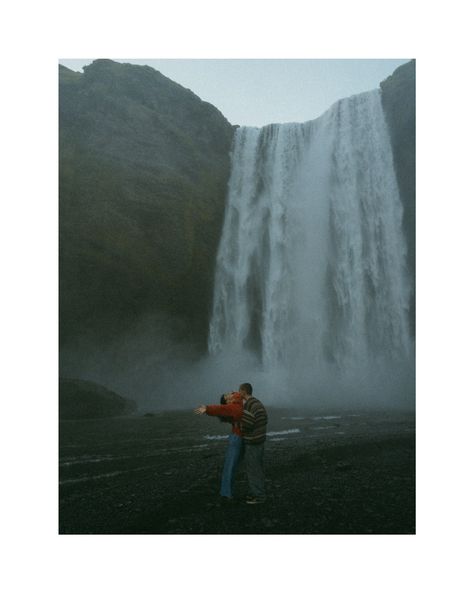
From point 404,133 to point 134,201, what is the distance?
7.03 m

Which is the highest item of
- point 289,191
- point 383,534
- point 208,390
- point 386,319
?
point 289,191

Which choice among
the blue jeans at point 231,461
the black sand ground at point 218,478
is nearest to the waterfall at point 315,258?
the black sand ground at point 218,478

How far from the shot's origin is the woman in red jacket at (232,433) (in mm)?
5691

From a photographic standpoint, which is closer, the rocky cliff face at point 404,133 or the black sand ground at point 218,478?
the black sand ground at point 218,478

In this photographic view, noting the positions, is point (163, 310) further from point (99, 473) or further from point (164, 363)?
point (99, 473)

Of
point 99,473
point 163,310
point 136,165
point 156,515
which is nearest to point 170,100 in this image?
point 136,165

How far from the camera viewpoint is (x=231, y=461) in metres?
5.83

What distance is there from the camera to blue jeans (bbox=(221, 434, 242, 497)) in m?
5.80

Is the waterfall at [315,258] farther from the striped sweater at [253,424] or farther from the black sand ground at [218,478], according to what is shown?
the striped sweater at [253,424]

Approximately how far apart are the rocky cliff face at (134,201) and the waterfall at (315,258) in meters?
0.91

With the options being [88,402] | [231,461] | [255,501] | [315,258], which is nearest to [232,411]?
[231,461]

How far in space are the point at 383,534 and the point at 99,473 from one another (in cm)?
380

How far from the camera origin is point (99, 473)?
706 centimetres

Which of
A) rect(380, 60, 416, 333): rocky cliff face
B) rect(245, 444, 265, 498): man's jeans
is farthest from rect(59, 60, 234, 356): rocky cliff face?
rect(380, 60, 416, 333): rocky cliff face
